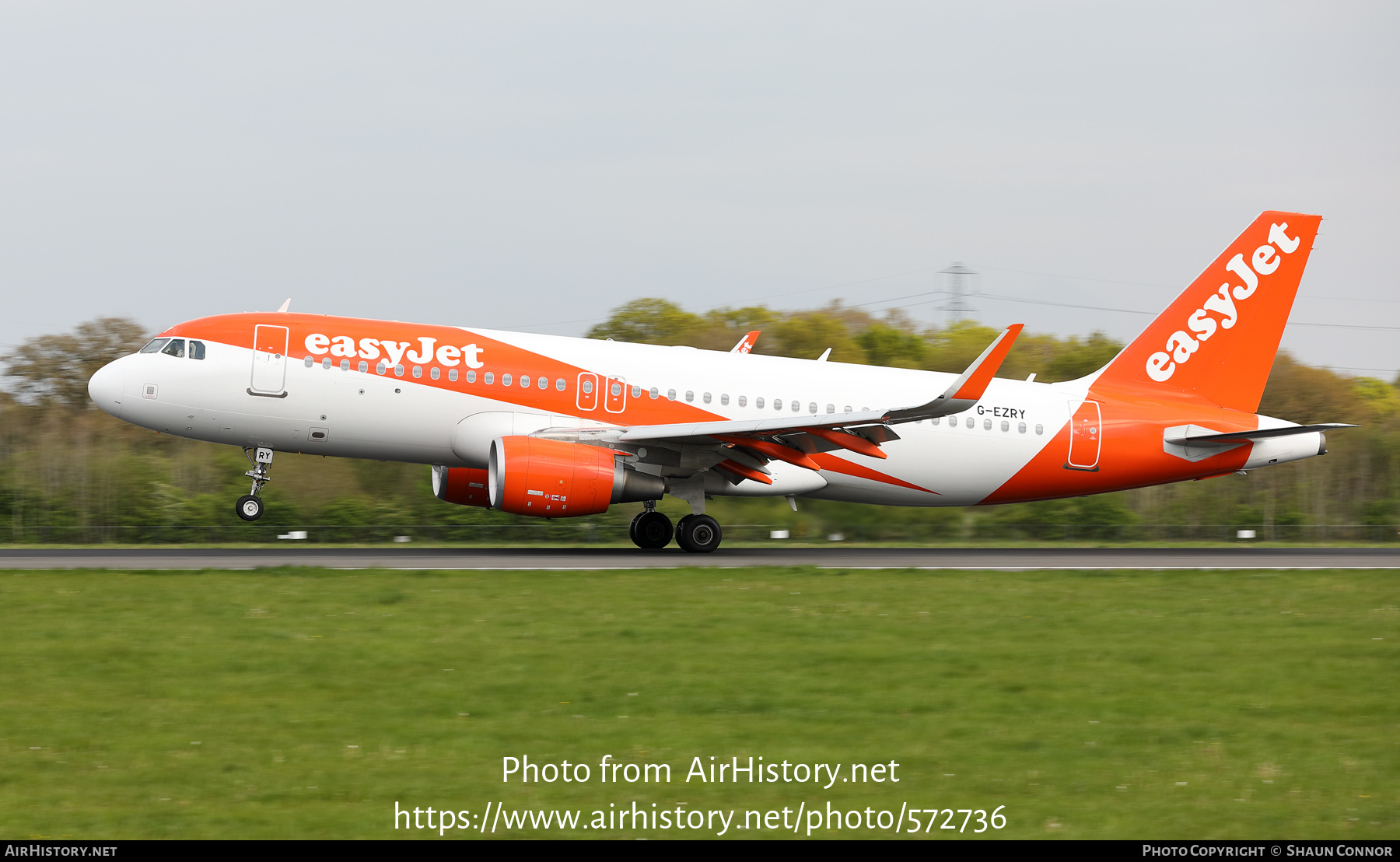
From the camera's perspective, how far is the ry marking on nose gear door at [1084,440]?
2491 cm

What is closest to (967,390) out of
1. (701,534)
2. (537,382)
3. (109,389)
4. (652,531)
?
(701,534)

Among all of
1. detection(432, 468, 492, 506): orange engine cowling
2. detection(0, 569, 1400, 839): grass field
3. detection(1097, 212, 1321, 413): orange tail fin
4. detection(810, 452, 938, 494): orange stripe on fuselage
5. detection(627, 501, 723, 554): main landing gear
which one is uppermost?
detection(1097, 212, 1321, 413): orange tail fin

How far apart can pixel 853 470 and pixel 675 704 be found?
1443 cm

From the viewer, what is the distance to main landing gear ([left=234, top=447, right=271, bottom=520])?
2142 centimetres

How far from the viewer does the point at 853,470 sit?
23.7m

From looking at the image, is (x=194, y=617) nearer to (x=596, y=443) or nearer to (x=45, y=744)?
(x=45, y=744)

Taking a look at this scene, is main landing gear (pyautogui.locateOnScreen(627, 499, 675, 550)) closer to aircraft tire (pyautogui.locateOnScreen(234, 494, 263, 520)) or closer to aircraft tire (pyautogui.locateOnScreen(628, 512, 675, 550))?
aircraft tire (pyautogui.locateOnScreen(628, 512, 675, 550))

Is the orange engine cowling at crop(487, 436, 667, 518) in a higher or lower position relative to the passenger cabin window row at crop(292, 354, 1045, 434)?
lower

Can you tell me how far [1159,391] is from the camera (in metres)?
25.8

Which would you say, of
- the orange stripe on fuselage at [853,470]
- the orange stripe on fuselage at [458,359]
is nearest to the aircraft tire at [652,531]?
the orange stripe on fuselage at [458,359]

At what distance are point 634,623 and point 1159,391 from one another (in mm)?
16318

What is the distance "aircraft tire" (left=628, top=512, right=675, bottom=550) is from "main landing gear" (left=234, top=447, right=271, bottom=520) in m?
6.81

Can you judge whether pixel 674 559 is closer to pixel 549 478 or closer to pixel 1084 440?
pixel 549 478

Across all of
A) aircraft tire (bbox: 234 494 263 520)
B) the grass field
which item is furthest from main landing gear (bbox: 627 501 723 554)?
aircraft tire (bbox: 234 494 263 520)
